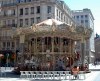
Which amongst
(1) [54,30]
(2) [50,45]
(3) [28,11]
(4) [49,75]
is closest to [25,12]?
(3) [28,11]

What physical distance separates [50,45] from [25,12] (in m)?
37.5

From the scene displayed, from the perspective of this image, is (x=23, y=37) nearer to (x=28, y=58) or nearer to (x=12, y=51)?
(x=28, y=58)

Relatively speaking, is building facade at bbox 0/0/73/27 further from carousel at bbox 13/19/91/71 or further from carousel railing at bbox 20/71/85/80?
carousel railing at bbox 20/71/85/80

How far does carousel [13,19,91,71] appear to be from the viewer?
3122 centimetres

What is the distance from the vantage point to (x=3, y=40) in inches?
2795

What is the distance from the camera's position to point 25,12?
227ft

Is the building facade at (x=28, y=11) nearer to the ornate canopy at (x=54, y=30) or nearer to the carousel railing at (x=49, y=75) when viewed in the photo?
the ornate canopy at (x=54, y=30)

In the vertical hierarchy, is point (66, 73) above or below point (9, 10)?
below

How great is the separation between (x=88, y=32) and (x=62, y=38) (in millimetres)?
3145

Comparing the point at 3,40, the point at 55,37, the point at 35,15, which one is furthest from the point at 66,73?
the point at 3,40

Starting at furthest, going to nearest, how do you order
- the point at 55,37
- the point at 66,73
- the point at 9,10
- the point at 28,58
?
the point at 9,10
the point at 28,58
the point at 55,37
the point at 66,73

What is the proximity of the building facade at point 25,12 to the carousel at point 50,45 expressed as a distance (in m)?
30.3

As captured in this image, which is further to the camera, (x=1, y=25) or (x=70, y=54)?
(x=1, y=25)

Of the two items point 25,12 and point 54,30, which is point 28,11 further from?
point 54,30
